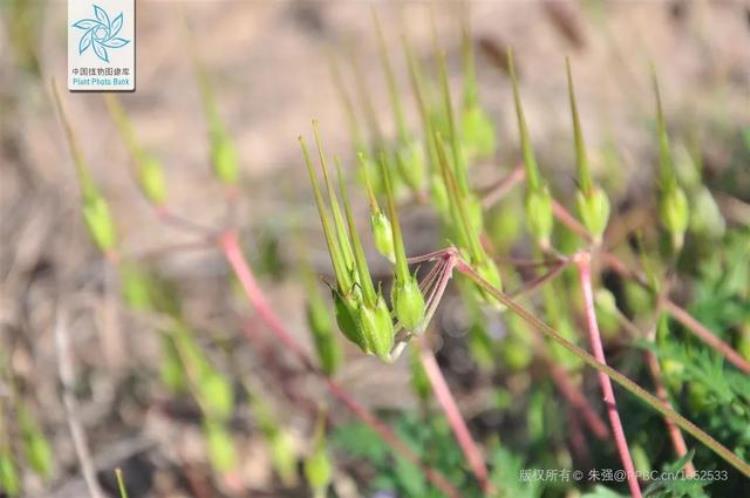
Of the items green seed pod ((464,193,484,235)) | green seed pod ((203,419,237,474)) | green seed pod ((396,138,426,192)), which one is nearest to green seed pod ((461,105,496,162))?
green seed pod ((396,138,426,192))

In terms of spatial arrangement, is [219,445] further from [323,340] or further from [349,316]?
[349,316]

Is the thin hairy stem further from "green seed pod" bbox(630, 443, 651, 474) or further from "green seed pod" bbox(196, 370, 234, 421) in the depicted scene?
"green seed pod" bbox(196, 370, 234, 421)

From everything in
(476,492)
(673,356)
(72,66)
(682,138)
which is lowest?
(476,492)

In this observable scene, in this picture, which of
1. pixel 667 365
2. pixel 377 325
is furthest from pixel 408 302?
pixel 667 365

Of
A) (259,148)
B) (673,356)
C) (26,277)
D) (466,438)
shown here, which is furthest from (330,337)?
(259,148)

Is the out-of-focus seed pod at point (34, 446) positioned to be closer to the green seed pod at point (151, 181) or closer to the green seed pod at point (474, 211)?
the green seed pod at point (151, 181)

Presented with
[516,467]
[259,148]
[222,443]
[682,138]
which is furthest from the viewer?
[259,148]

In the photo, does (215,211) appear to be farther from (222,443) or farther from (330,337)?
(330,337)
